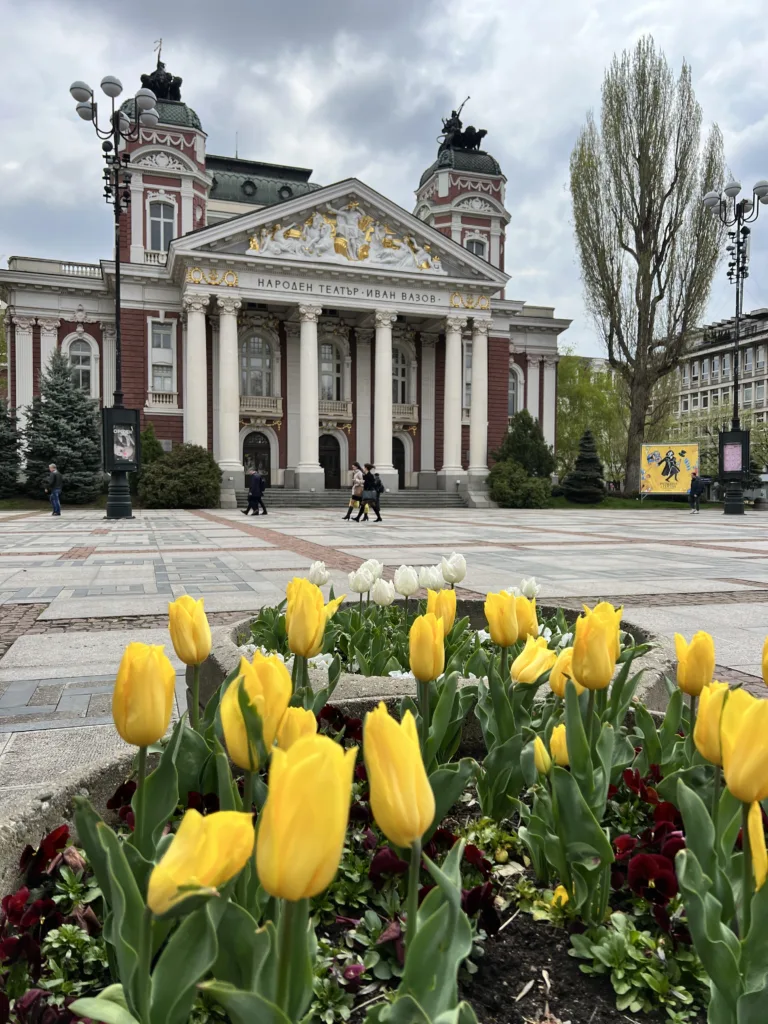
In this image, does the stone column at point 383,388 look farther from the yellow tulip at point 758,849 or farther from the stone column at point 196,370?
the yellow tulip at point 758,849

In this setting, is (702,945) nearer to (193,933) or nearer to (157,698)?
(193,933)

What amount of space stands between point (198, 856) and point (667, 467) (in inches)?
1419

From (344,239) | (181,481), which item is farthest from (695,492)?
(181,481)

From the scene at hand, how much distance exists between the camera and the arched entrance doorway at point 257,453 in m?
38.4

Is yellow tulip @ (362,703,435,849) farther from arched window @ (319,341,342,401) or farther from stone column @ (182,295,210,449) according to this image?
arched window @ (319,341,342,401)

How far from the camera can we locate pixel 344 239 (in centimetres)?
3625

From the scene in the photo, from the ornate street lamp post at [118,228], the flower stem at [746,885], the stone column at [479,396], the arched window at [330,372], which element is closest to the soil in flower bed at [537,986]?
the flower stem at [746,885]

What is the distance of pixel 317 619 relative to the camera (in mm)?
1689

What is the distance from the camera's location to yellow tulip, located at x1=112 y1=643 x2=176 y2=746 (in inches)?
43.5

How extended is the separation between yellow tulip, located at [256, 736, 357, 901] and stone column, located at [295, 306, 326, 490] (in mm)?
34224

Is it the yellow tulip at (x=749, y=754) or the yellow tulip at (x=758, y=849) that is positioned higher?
the yellow tulip at (x=749, y=754)

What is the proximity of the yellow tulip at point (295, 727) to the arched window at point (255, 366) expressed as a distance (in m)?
38.3

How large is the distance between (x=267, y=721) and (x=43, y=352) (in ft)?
132

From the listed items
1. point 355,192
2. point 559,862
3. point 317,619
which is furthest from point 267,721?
point 355,192
